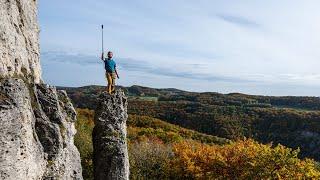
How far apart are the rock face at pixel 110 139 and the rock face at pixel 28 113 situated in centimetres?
654

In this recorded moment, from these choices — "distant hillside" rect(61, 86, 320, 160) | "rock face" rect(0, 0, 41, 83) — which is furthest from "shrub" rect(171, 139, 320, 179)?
"distant hillside" rect(61, 86, 320, 160)

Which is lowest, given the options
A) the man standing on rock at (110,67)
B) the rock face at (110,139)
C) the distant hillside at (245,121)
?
the distant hillside at (245,121)

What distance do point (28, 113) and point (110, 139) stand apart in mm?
12668

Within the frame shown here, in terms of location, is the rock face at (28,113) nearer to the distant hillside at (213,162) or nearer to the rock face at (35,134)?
the rock face at (35,134)

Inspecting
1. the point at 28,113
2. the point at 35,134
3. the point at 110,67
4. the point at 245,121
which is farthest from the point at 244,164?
the point at 245,121

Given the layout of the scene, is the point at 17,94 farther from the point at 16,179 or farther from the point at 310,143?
the point at 310,143

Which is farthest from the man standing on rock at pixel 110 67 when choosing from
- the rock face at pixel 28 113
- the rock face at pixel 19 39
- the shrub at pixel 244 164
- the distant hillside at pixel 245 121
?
the distant hillside at pixel 245 121

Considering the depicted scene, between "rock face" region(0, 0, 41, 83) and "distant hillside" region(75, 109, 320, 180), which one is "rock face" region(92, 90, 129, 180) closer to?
"rock face" region(0, 0, 41, 83)

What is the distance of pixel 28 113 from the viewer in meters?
18.8

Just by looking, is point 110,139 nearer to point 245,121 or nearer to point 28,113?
point 28,113

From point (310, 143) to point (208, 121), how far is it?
31042mm

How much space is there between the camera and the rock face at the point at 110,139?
101ft

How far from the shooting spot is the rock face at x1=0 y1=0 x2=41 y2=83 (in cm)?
1866

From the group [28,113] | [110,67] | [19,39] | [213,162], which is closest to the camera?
[28,113]
